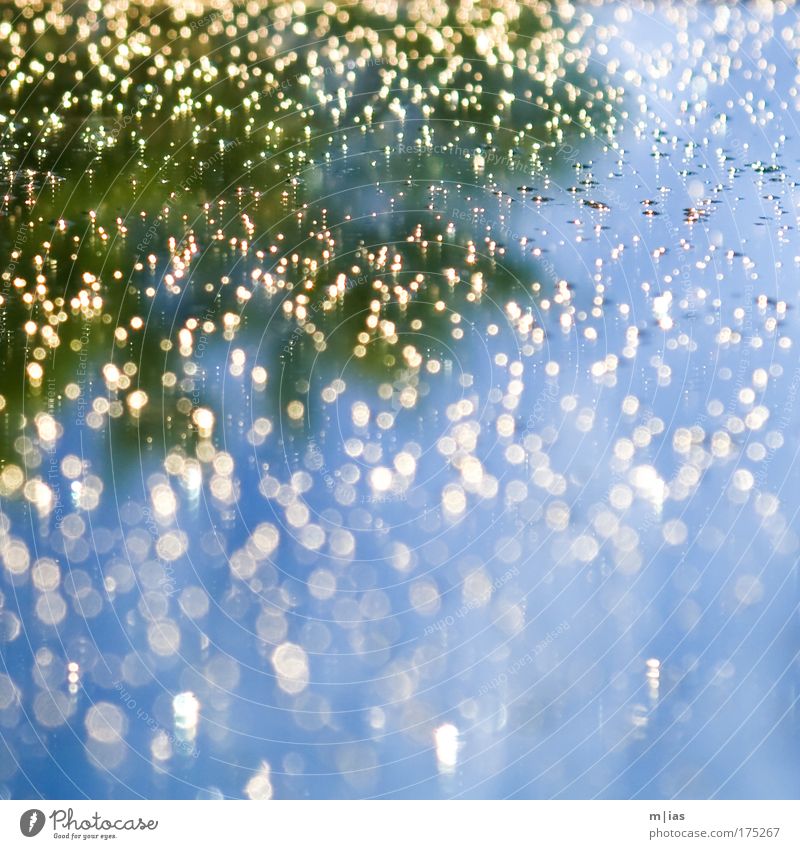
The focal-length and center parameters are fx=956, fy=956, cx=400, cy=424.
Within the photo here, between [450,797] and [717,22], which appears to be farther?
[717,22]

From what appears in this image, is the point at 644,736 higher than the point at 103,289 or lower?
lower

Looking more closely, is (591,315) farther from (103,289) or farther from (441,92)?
(103,289)

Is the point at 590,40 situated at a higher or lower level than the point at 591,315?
higher
